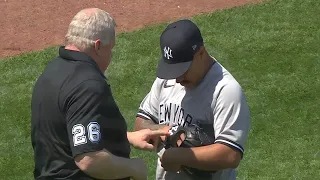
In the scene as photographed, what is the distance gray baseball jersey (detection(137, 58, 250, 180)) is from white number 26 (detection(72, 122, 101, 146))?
0.65 m

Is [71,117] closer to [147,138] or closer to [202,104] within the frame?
[147,138]

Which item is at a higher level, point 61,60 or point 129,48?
point 61,60

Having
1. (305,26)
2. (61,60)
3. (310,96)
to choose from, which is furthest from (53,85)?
(305,26)

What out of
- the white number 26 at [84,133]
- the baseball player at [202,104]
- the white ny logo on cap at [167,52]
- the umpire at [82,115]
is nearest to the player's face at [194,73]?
the baseball player at [202,104]

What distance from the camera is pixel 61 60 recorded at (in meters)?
3.74

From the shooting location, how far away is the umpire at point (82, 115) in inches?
138

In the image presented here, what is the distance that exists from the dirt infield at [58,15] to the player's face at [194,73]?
18.5 ft

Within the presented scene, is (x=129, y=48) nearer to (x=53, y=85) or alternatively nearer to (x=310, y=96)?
(x=310, y=96)

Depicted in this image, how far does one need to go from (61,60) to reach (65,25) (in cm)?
611

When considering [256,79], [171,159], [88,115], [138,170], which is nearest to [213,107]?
[171,159]

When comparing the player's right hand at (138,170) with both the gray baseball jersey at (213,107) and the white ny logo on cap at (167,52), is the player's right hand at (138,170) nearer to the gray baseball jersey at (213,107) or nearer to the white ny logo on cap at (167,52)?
the gray baseball jersey at (213,107)

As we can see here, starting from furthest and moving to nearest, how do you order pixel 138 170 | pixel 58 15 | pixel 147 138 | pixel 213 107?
pixel 58 15, pixel 147 138, pixel 213 107, pixel 138 170

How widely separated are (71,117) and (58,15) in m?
6.69

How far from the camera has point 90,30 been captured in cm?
360
